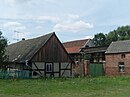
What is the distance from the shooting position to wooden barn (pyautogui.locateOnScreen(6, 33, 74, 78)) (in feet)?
128

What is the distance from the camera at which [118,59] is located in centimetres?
4550

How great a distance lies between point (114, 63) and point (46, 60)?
1212 centimetres

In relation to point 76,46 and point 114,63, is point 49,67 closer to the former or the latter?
point 114,63

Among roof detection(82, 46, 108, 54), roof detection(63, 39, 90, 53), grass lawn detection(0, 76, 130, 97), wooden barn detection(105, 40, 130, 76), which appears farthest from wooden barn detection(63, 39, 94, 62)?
grass lawn detection(0, 76, 130, 97)

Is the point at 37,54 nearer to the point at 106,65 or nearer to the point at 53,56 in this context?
the point at 53,56

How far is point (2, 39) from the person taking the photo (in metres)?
38.3

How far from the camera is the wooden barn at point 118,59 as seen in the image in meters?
44.2

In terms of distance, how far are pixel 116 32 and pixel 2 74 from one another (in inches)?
2557

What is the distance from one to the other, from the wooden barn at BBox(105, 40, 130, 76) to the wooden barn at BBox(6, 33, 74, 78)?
784 centimetres

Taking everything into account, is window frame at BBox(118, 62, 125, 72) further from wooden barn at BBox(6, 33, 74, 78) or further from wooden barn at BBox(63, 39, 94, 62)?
wooden barn at BBox(63, 39, 94, 62)

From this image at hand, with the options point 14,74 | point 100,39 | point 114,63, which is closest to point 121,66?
point 114,63

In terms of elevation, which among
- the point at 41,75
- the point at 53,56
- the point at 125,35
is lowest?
the point at 41,75

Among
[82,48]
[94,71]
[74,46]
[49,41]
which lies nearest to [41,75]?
[49,41]

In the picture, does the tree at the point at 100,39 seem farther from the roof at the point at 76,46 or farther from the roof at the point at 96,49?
the roof at the point at 96,49
